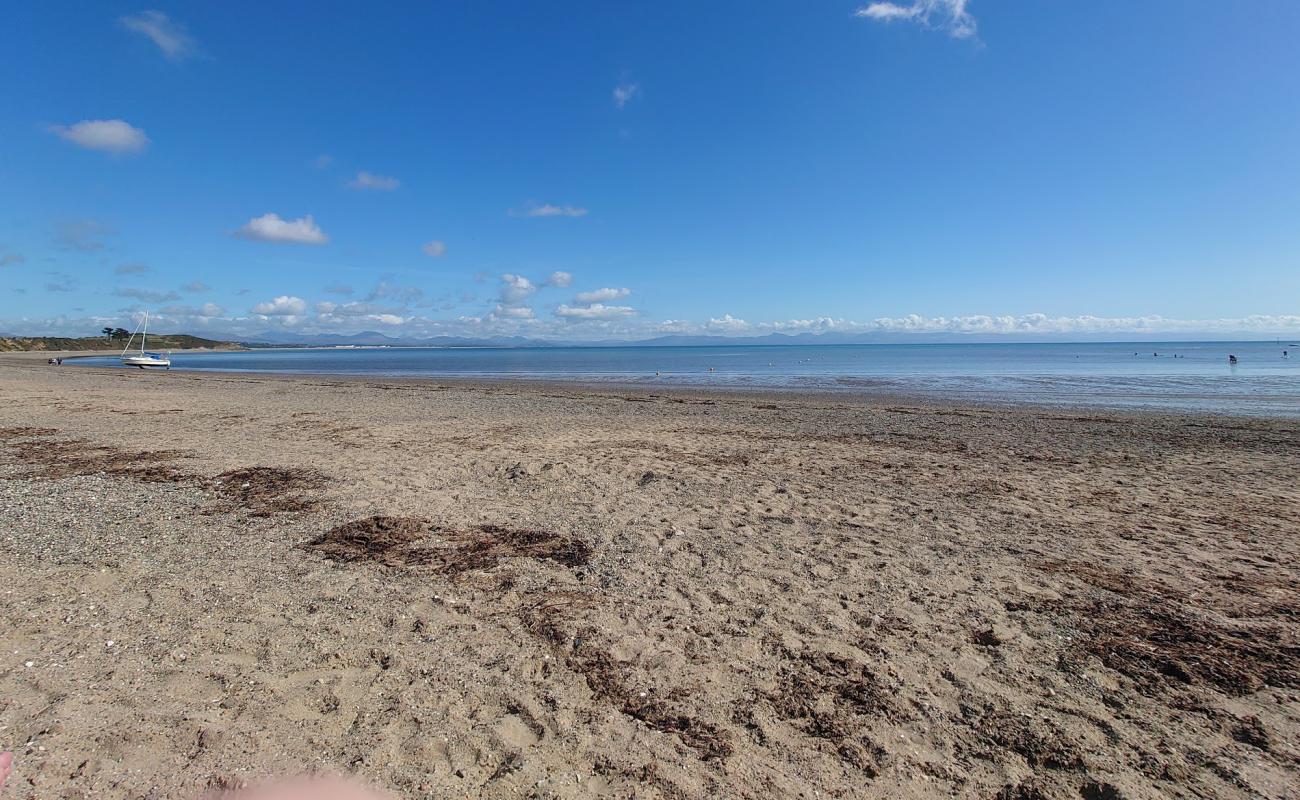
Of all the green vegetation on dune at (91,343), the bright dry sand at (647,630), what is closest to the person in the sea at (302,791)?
the bright dry sand at (647,630)

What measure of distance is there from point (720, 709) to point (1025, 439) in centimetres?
1354

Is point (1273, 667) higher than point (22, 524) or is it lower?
lower

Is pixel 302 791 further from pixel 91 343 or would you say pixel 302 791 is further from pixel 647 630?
pixel 91 343

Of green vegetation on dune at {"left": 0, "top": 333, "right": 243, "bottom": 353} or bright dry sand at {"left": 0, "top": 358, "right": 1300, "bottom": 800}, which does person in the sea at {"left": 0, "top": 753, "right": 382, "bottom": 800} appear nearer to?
bright dry sand at {"left": 0, "top": 358, "right": 1300, "bottom": 800}

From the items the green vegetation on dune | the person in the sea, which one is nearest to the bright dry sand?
the person in the sea

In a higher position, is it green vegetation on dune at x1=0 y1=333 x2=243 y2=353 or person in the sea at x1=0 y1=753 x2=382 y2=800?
green vegetation on dune at x1=0 y1=333 x2=243 y2=353

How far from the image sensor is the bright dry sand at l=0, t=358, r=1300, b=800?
322cm

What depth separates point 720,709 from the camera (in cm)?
371

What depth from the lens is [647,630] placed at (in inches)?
185

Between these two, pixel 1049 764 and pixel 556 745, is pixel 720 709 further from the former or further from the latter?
pixel 1049 764

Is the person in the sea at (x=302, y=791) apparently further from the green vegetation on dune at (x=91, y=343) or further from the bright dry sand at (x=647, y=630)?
the green vegetation on dune at (x=91, y=343)

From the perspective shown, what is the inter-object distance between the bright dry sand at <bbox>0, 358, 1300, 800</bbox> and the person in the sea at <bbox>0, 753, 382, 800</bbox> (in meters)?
0.09

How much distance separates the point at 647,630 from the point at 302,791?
8.07 feet

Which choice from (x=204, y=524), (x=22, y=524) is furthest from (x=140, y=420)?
(x=204, y=524)
